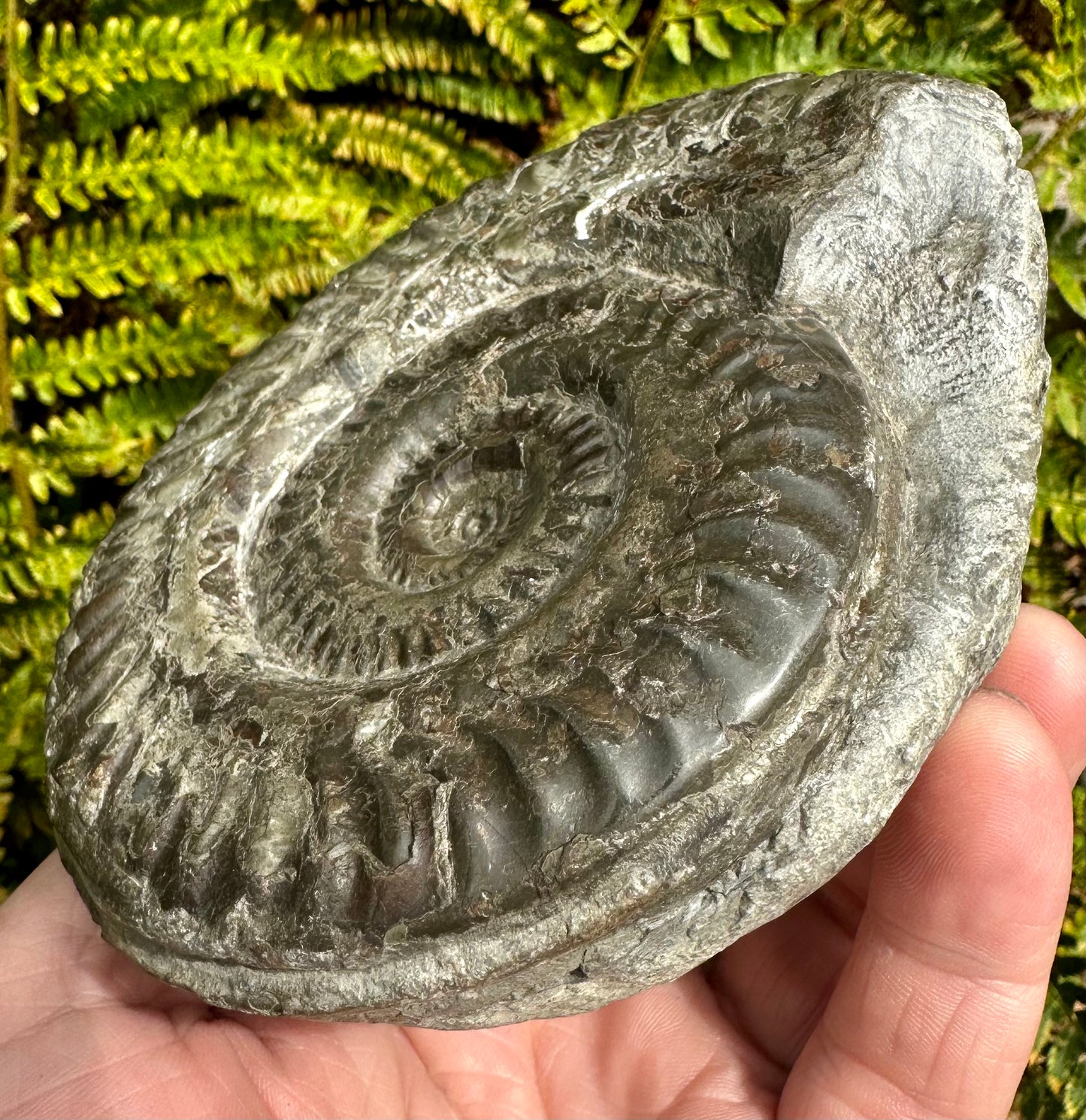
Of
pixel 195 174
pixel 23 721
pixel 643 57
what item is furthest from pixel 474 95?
pixel 23 721

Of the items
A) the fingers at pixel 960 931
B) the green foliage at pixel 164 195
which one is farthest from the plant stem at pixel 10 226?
the fingers at pixel 960 931

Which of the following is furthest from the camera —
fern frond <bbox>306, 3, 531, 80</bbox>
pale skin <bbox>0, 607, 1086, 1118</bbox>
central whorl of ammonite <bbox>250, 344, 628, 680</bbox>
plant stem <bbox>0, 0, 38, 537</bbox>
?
fern frond <bbox>306, 3, 531, 80</bbox>

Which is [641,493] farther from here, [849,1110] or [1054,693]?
[849,1110]

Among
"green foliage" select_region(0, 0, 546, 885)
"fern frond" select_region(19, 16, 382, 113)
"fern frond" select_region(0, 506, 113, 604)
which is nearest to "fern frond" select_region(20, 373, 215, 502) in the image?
"green foliage" select_region(0, 0, 546, 885)

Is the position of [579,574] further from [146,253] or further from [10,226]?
[10,226]

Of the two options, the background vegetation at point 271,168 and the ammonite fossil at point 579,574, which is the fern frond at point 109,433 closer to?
the background vegetation at point 271,168

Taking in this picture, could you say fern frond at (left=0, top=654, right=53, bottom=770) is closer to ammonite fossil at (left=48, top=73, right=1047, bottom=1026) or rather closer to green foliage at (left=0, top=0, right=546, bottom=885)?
green foliage at (left=0, top=0, right=546, bottom=885)
